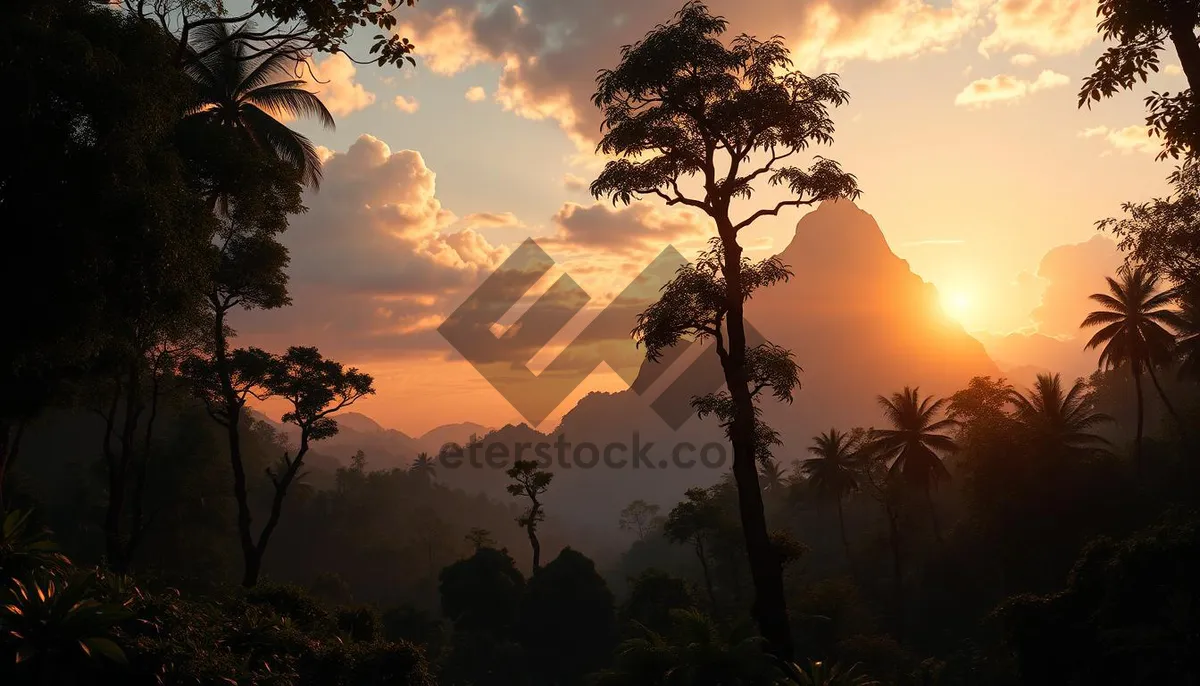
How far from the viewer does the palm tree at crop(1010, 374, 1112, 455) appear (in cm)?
3350

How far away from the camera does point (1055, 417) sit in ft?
115

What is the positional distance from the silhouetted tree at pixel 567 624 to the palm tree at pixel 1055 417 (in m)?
26.4

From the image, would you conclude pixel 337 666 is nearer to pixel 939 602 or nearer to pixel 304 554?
pixel 939 602

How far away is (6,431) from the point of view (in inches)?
535

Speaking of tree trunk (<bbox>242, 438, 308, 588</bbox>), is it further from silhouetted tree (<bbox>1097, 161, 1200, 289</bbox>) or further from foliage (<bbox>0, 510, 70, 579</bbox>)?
silhouetted tree (<bbox>1097, 161, 1200, 289</bbox>)

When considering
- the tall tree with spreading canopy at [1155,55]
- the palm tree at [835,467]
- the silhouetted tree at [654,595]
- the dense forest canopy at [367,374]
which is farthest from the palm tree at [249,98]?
the palm tree at [835,467]

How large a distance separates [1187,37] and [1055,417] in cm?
3100

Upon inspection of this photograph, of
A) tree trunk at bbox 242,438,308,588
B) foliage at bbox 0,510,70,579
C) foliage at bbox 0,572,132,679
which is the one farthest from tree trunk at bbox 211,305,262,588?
foliage at bbox 0,572,132,679

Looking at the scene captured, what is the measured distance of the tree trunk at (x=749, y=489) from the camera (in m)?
11.7

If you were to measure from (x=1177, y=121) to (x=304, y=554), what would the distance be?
8999cm

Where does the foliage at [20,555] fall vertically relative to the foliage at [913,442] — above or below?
below

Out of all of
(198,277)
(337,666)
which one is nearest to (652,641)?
(337,666)

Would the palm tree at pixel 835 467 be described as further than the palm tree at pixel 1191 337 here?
Yes

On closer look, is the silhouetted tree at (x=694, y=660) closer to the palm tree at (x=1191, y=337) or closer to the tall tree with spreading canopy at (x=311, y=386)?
the tall tree with spreading canopy at (x=311, y=386)
